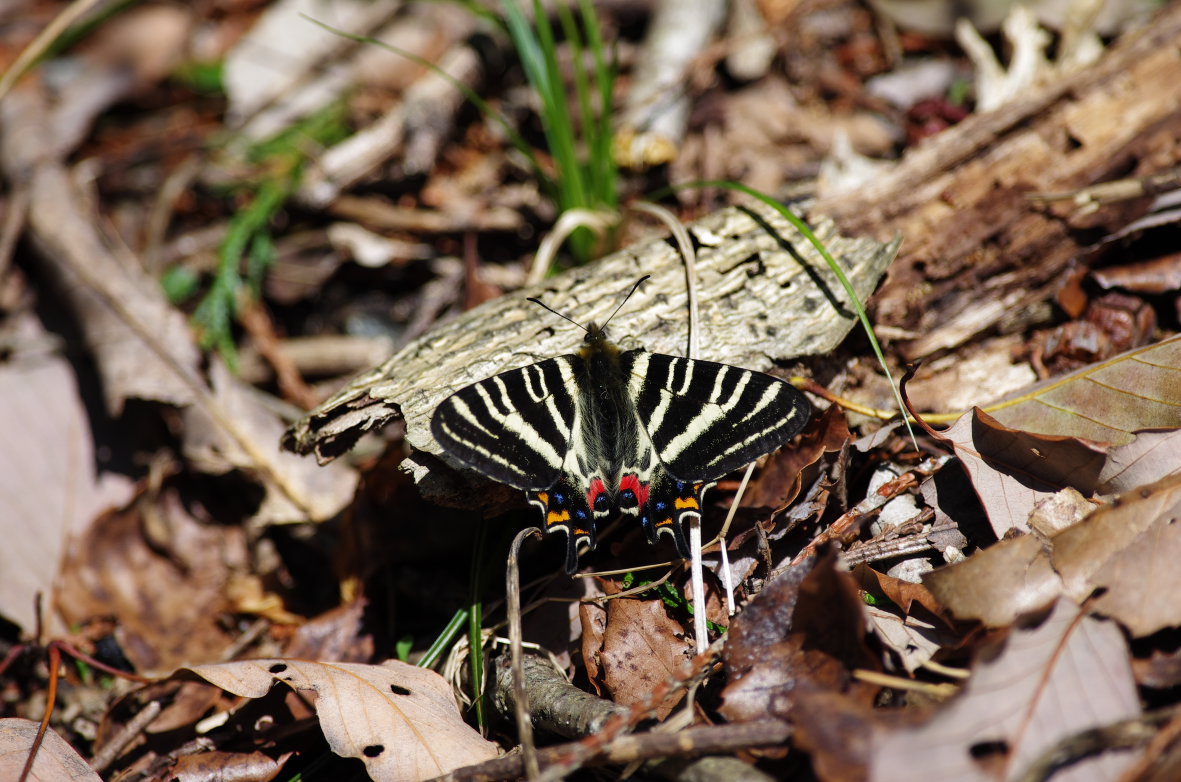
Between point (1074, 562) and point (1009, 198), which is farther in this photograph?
point (1009, 198)

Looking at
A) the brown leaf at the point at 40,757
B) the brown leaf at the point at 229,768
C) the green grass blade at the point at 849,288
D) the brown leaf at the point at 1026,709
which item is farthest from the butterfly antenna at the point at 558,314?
the brown leaf at the point at 40,757

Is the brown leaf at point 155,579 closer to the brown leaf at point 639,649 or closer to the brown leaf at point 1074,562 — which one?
the brown leaf at point 639,649

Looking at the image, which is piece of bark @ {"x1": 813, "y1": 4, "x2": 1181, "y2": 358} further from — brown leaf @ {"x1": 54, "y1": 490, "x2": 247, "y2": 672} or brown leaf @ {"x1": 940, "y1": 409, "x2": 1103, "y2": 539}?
brown leaf @ {"x1": 54, "y1": 490, "x2": 247, "y2": 672}

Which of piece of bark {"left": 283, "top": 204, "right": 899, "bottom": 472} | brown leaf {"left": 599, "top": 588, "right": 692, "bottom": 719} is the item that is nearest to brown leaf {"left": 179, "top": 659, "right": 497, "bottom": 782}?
brown leaf {"left": 599, "top": 588, "right": 692, "bottom": 719}

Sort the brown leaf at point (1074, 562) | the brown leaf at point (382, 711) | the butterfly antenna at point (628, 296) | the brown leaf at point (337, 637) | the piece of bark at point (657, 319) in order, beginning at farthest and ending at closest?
the brown leaf at point (337, 637)
the butterfly antenna at point (628, 296)
the piece of bark at point (657, 319)
the brown leaf at point (382, 711)
the brown leaf at point (1074, 562)

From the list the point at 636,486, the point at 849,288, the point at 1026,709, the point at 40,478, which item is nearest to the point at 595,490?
the point at 636,486

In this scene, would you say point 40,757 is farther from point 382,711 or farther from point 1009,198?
point 1009,198
